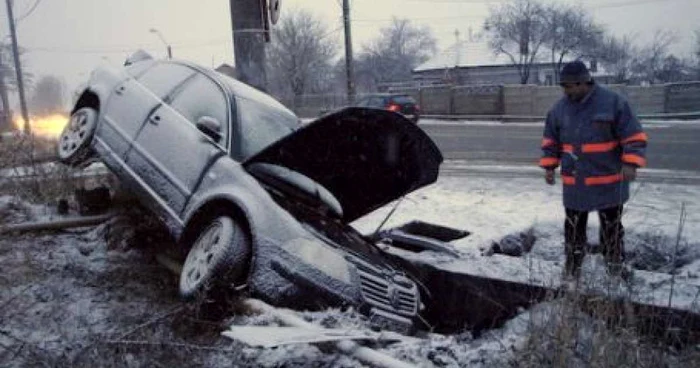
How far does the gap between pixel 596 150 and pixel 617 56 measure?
187 feet

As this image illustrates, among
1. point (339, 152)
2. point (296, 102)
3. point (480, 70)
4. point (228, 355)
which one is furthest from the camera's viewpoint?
point (480, 70)

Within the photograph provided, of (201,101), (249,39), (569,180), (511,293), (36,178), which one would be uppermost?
(249,39)

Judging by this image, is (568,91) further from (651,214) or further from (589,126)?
(651,214)

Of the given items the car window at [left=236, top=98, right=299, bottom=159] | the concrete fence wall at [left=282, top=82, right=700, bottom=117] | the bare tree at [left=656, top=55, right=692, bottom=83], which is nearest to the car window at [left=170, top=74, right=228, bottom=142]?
the car window at [left=236, top=98, right=299, bottom=159]

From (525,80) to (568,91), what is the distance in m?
39.9

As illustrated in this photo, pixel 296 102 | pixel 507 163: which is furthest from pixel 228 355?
pixel 296 102

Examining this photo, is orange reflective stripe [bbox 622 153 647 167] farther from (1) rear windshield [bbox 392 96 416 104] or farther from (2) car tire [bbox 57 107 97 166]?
(1) rear windshield [bbox 392 96 416 104]

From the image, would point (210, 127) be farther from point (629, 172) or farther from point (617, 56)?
point (617, 56)

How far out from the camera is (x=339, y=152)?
5.50 metres

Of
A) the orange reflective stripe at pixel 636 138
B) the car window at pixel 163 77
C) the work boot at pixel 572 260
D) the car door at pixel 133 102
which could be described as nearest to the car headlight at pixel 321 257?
the work boot at pixel 572 260

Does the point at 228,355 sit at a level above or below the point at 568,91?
below

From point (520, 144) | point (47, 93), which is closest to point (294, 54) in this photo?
point (520, 144)

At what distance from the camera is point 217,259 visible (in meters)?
4.25

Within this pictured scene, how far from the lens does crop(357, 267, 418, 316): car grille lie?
4.18m
